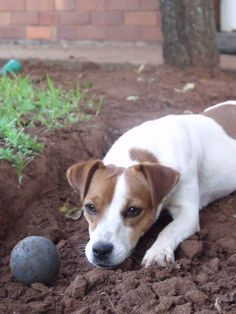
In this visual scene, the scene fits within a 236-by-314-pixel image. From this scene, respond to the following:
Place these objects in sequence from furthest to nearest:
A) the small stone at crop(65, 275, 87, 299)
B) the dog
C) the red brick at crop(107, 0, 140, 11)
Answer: the red brick at crop(107, 0, 140, 11) < the dog < the small stone at crop(65, 275, 87, 299)

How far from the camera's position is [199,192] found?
20.2 ft

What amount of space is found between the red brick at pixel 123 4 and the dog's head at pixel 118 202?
6.63 m

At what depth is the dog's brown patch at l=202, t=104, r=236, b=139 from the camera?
6.59 m

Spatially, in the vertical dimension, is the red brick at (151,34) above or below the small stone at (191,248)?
below

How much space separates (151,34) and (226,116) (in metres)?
5.24

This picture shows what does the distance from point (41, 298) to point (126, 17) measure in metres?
7.64

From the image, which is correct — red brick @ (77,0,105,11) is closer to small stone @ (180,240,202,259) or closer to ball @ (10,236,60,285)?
small stone @ (180,240,202,259)

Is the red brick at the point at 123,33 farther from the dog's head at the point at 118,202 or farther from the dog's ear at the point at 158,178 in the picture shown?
the dog's ear at the point at 158,178

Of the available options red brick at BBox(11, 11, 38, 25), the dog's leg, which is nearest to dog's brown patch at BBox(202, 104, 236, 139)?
the dog's leg

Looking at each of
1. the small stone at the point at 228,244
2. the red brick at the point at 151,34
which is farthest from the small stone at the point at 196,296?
the red brick at the point at 151,34

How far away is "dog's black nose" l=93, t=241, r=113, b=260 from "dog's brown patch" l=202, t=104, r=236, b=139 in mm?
1935

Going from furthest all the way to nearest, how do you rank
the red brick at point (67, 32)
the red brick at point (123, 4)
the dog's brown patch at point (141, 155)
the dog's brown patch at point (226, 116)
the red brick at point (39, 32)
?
the red brick at point (39, 32), the red brick at point (67, 32), the red brick at point (123, 4), the dog's brown patch at point (226, 116), the dog's brown patch at point (141, 155)

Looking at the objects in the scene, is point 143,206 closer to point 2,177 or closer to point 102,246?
point 102,246

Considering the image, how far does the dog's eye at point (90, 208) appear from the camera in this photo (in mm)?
5277
